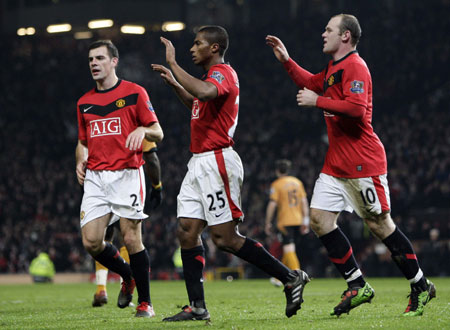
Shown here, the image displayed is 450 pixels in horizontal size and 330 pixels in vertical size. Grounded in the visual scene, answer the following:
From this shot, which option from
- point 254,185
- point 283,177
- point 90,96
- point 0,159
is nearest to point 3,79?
point 0,159

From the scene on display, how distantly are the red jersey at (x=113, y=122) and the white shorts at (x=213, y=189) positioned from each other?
3.09 feet

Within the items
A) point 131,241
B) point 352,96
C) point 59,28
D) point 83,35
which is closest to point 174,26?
point 83,35

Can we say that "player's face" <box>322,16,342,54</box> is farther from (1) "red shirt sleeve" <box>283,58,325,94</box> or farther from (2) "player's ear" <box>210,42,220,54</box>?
(2) "player's ear" <box>210,42,220,54</box>

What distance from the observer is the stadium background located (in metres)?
21.5

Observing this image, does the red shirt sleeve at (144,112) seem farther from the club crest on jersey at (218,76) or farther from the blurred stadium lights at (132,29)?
the blurred stadium lights at (132,29)

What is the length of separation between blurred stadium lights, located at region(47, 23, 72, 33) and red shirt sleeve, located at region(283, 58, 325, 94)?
Result: 2922 centimetres

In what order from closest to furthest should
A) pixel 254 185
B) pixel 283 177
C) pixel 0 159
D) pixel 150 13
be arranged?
pixel 283 177 → pixel 254 185 → pixel 0 159 → pixel 150 13

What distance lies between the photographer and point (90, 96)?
6.79 m

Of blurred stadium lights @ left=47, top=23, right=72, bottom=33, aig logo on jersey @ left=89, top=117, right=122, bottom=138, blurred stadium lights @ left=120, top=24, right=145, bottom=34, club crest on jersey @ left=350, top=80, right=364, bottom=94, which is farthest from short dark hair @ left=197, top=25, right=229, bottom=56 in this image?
blurred stadium lights @ left=47, top=23, right=72, bottom=33

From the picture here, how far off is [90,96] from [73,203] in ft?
69.4

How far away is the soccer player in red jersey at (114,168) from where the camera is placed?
257 inches

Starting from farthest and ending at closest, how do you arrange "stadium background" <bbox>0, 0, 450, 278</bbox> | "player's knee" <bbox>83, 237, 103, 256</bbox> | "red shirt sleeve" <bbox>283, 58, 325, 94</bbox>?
1. "stadium background" <bbox>0, 0, 450, 278</bbox>
2. "player's knee" <bbox>83, 237, 103, 256</bbox>
3. "red shirt sleeve" <bbox>283, 58, 325, 94</bbox>

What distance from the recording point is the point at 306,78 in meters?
6.49

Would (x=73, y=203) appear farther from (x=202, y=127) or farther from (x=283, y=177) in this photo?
(x=202, y=127)
